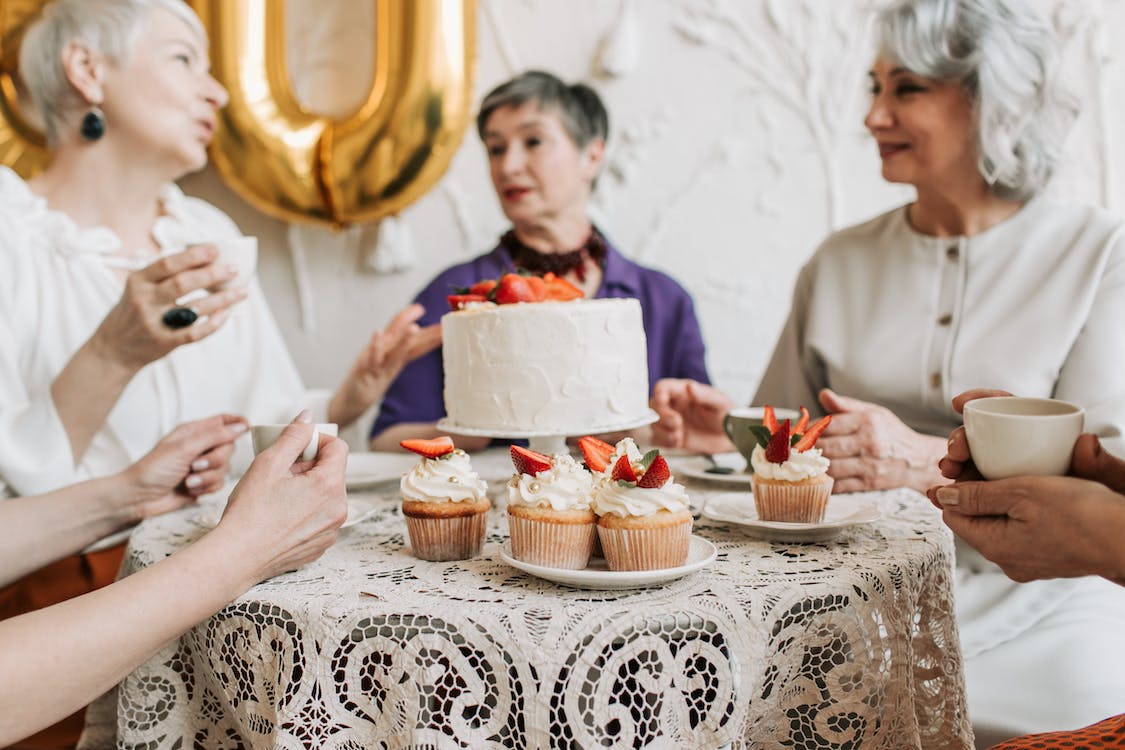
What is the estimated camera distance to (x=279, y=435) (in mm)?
1477

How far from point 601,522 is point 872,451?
723 mm

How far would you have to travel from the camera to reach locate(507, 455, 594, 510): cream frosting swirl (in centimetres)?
129

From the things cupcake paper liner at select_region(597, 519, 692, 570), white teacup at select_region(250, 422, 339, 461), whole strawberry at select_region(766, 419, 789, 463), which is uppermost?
white teacup at select_region(250, 422, 339, 461)

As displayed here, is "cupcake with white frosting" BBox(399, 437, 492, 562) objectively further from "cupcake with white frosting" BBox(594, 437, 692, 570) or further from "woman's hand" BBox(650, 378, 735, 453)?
"woman's hand" BBox(650, 378, 735, 453)

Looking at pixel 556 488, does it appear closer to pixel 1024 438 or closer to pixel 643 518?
pixel 643 518

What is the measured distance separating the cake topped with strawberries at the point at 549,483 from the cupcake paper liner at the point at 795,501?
312mm

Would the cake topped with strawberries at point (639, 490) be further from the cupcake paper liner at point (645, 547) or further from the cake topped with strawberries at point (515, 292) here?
the cake topped with strawberries at point (515, 292)

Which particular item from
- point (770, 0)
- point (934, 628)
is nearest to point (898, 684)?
point (934, 628)

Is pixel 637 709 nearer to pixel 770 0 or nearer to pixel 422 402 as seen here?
pixel 422 402

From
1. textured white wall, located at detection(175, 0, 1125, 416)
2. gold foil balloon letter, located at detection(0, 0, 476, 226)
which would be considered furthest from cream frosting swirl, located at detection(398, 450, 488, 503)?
textured white wall, located at detection(175, 0, 1125, 416)

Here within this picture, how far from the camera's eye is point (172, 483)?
1729 mm

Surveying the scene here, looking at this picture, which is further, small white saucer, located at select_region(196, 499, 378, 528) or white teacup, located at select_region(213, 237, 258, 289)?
white teacup, located at select_region(213, 237, 258, 289)

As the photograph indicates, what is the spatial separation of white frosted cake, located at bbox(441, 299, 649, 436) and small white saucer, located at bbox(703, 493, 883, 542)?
22cm

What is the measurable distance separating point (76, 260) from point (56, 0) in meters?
0.70
